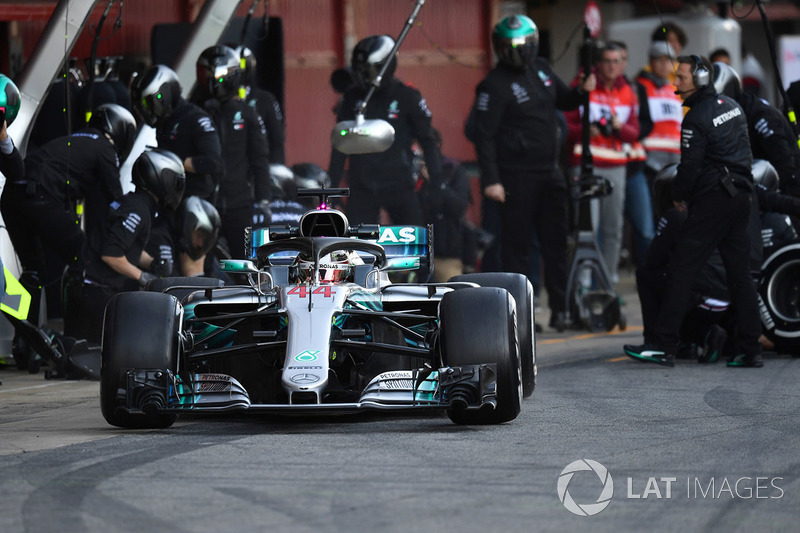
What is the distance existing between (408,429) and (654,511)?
2.16m

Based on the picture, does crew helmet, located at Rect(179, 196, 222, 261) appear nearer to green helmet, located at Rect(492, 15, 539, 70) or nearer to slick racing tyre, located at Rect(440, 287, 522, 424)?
green helmet, located at Rect(492, 15, 539, 70)

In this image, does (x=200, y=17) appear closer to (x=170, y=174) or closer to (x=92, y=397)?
(x=170, y=174)

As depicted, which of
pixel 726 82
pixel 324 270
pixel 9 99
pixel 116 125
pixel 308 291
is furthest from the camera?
pixel 726 82

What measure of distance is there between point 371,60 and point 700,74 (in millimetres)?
3416

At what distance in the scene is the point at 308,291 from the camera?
7734 mm

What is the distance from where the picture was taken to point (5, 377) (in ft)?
35.3

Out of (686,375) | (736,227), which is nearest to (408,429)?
(686,375)

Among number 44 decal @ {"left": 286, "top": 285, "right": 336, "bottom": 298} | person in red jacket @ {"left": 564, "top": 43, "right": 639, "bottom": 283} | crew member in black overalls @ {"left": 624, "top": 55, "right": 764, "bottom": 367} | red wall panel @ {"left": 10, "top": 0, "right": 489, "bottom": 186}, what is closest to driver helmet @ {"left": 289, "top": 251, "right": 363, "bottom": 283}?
number 44 decal @ {"left": 286, "top": 285, "right": 336, "bottom": 298}

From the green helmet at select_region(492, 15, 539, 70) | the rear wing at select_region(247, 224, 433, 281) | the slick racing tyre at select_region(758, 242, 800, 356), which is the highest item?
the green helmet at select_region(492, 15, 539, 70)

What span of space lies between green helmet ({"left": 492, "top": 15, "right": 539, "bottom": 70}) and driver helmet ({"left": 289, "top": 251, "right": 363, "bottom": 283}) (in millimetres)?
5154

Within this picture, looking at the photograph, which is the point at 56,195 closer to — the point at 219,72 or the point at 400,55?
the point at 219,72

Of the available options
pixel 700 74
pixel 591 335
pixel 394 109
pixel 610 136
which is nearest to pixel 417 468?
pixel 700 74

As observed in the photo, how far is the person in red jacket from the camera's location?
48.6ft

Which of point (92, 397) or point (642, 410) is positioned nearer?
point (642, 410)
